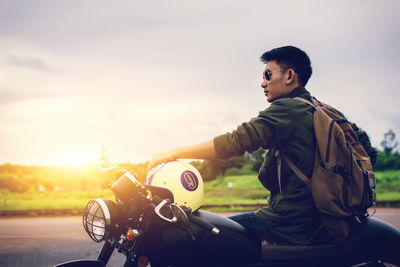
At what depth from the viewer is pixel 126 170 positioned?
211 centimetres

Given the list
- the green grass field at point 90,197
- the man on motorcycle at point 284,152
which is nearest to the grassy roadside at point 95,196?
the green grass field at point 90,197

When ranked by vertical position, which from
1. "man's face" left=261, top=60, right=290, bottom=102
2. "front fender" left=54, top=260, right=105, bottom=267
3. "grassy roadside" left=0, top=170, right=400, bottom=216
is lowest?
"grassy roadside" left=0, top=170, right=400, bottom=216

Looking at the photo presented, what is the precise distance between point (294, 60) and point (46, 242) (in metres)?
6.11

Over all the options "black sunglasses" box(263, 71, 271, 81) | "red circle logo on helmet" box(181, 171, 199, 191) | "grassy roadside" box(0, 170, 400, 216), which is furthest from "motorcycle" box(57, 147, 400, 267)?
"grassy roadside" box(0, 170, 400, 216)

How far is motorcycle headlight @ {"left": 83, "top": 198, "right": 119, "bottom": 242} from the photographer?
198cm

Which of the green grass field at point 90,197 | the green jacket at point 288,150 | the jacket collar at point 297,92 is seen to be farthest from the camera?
the green grass field at point 90,197

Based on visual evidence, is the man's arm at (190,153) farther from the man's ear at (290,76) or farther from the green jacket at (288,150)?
the man's ear at (290,76)

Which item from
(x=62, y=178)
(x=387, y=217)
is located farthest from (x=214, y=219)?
(x=62, y=178)

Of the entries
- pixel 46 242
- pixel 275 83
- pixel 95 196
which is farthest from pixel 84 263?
pixel 95 196

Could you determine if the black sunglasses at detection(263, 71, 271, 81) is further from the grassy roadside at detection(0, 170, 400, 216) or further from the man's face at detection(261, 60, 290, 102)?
the grassy roadside at detection(0, 170, 400, 216)

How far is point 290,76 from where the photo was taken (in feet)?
7.98

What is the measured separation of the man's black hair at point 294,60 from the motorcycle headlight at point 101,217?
4.32 ft

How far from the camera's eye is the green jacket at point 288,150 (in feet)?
6.65

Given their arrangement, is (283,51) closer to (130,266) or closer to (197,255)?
(197,255)
